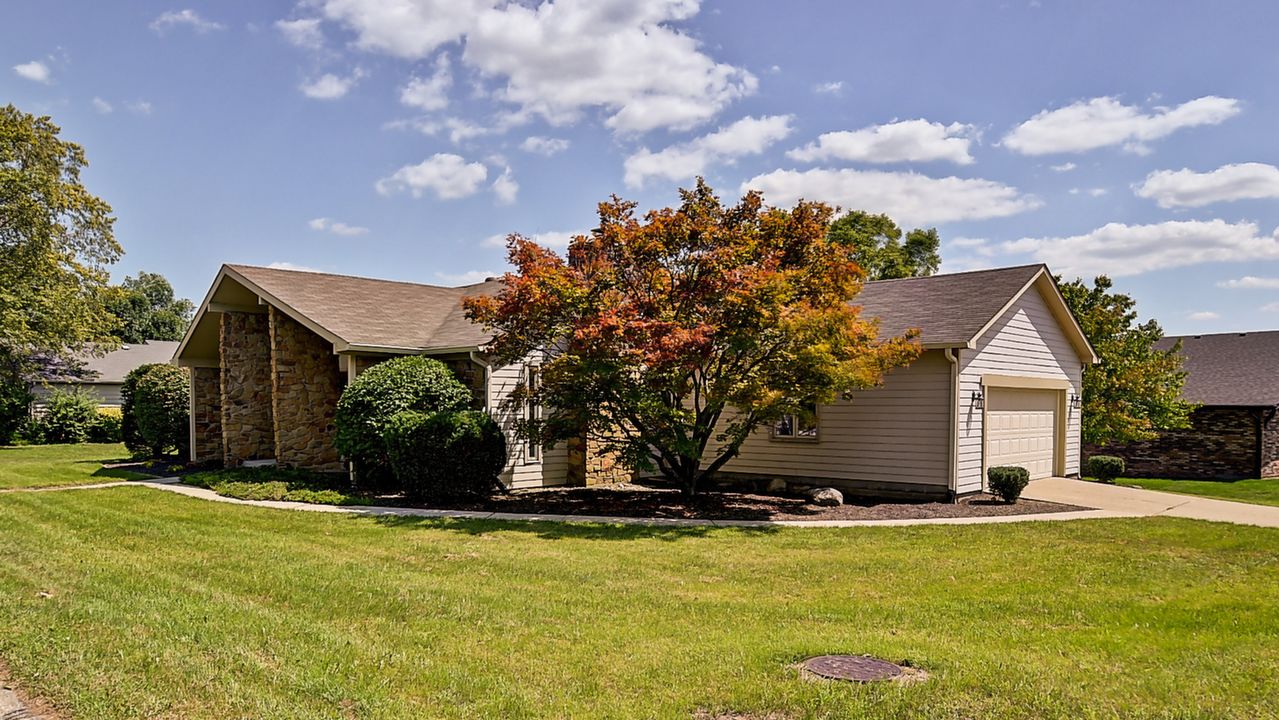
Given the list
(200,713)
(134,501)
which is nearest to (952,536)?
(200,713)

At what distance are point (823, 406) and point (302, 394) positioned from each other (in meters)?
10.6

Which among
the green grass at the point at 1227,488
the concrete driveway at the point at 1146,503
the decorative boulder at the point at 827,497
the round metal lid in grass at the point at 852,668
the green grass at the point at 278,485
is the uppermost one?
the round metal lid in grass at the point at 852,668

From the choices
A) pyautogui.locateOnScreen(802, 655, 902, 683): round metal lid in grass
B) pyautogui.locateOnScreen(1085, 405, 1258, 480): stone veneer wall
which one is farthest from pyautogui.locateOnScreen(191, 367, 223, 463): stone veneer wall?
pyautogui.locateOnScreen(1085, 405, 1258, 480): stone veneer wall

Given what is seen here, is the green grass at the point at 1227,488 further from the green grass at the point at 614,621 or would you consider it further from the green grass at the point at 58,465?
the green grass at the point at 58,465

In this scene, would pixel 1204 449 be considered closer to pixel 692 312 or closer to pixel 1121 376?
pixel 1121 376

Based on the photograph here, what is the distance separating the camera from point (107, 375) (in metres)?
36.7

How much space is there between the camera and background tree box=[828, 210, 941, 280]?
33.8 m

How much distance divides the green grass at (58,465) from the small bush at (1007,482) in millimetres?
16697

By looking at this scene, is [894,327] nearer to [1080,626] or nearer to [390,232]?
[1080,626]

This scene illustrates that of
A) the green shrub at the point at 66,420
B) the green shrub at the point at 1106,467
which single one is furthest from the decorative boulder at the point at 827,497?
the green shrub at the point at 66,420

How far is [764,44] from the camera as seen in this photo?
13.1 m

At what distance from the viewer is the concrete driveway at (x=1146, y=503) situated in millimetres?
12484

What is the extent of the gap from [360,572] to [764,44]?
33.6ft

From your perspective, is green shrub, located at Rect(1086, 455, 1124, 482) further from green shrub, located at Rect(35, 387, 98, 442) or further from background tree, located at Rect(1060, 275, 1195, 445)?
green shrub, located at Rect(35, 387, 98, 442)
